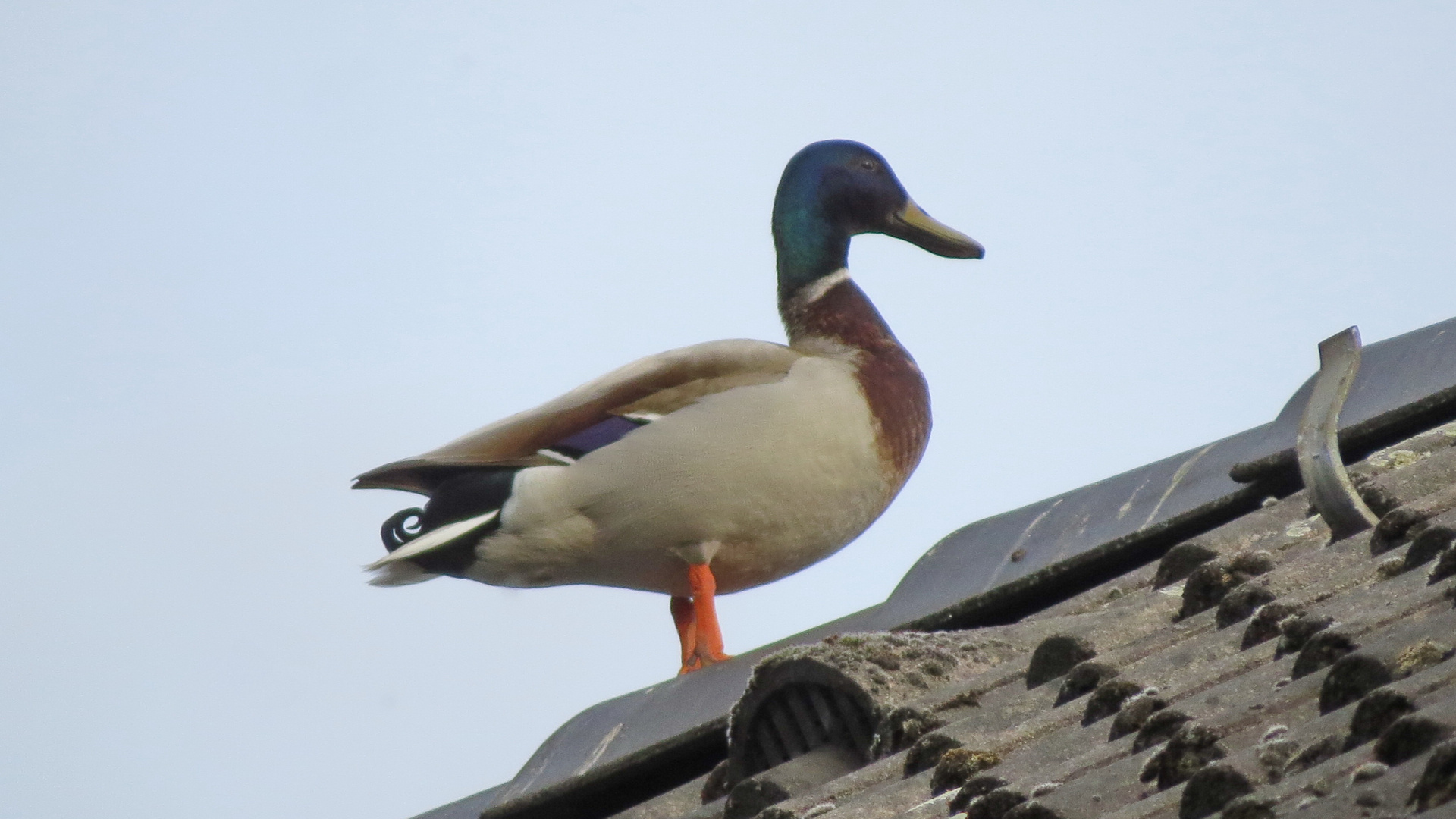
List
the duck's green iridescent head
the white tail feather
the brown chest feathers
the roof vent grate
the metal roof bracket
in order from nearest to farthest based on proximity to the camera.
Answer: the metal roof bracket
the roof vent grate
the white tail feather
the brown chest feathers
the duck's green iridescent head

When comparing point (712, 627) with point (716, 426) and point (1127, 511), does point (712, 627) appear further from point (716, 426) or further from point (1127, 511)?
point (1127, 511)

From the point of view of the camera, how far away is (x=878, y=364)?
18.2 feet

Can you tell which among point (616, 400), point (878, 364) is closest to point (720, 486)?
point (616, 400)

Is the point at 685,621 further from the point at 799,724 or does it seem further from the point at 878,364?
the point at 799,724

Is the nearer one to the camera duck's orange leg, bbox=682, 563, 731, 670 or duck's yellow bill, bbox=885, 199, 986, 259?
duck's orange leg, bbox=682, 563, 731, 670

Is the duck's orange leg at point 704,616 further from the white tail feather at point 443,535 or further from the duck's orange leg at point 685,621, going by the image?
the white tail feather at point 443,535

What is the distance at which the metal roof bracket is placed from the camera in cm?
273

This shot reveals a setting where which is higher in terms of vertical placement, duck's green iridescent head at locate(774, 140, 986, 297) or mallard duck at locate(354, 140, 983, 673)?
duck's green iridescent head at locate(774, 140, 986, 297)

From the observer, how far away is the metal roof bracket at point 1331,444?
8.97ft

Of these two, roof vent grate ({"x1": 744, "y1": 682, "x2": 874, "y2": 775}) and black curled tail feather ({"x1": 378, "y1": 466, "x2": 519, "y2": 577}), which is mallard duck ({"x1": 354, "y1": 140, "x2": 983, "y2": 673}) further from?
roof vent grate ({"x1": 744, "y1": 682, "x2": 874, "y2": 775})

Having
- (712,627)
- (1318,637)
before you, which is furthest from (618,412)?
(1318,637)

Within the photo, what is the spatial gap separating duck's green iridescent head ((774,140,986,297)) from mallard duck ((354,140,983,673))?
2.34ft

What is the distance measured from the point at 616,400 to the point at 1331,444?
2565 mm

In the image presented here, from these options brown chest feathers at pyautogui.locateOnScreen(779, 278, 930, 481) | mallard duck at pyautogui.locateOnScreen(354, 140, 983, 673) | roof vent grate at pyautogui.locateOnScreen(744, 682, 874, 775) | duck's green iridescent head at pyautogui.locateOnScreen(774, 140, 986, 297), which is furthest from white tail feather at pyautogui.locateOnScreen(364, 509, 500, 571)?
roof vent grate at pyautogui.locateOnScreen(744, 682, 874, 775)
